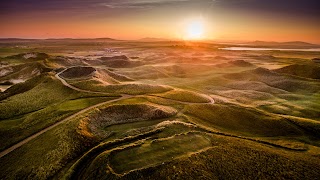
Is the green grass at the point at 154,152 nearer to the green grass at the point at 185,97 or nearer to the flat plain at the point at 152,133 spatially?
the flat plain at the point at 152,133

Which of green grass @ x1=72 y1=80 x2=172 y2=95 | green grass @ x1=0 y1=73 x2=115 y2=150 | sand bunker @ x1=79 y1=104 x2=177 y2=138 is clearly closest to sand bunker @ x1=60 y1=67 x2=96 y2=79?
green grass @ x1=0 y1=73 x2=115 y2=150

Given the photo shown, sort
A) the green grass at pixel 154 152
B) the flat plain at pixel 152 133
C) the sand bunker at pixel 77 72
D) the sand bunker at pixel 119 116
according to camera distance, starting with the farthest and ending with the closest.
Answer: the sand bunker at pixel 77 72, the sand bunker at pixel 119 116, the flat plain at pixel 152 133, the green grass at pixel 154 152

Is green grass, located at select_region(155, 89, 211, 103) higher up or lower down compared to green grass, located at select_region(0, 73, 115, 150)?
higher up

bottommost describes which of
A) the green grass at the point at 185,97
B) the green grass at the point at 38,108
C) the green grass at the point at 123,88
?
the green grass at the point at 38,108

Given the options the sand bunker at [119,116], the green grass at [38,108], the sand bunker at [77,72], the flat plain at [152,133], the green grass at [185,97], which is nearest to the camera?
the flat plain at [152,133]

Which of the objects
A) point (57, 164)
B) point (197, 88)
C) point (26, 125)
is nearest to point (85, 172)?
point (57, 164)

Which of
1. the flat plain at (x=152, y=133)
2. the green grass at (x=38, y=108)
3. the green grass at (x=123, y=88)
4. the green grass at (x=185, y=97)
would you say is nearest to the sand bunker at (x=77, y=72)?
the flat plain at (x=152, y=133)

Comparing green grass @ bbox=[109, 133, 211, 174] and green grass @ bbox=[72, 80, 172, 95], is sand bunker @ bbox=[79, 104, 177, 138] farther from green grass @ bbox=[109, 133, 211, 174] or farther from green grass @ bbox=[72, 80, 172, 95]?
green grass @ bbox=[72, 80, 172, 95]

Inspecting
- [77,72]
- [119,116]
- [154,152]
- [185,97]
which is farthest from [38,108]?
[154,152]

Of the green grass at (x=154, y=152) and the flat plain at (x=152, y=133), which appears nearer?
the green grass at (x=154, y=152)

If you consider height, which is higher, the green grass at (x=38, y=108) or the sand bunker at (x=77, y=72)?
the sand bunker at (x=77, y=72)

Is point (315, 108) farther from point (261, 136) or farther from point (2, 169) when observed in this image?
point (2, 169)
